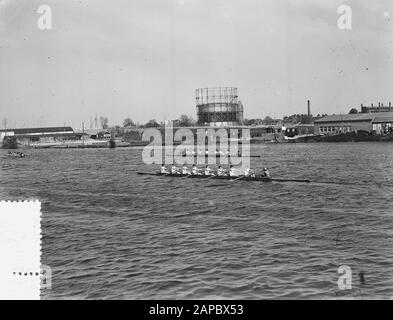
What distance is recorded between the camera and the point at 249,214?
2336 cm

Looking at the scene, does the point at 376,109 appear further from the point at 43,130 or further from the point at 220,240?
the point at 220,240

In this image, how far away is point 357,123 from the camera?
108m

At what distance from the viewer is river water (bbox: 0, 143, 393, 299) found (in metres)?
13.4

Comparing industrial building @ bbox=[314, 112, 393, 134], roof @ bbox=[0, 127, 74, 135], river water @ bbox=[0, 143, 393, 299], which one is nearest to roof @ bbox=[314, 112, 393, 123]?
industrial building @ bbox=[314, 112, 393, 134]

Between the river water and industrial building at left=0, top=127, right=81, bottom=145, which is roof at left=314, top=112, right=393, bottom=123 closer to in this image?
the river water

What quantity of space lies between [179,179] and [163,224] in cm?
1813

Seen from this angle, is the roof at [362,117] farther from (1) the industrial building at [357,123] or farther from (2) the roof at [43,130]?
(2) the roof at [43,130]

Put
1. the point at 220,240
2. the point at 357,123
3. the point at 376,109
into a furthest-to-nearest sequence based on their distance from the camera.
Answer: the point at 376,109
the point at 357,123
the point at 220,240

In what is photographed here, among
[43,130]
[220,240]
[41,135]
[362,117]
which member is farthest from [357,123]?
[220,240]

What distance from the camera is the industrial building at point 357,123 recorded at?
334 feet

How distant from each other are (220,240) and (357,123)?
321 ft
